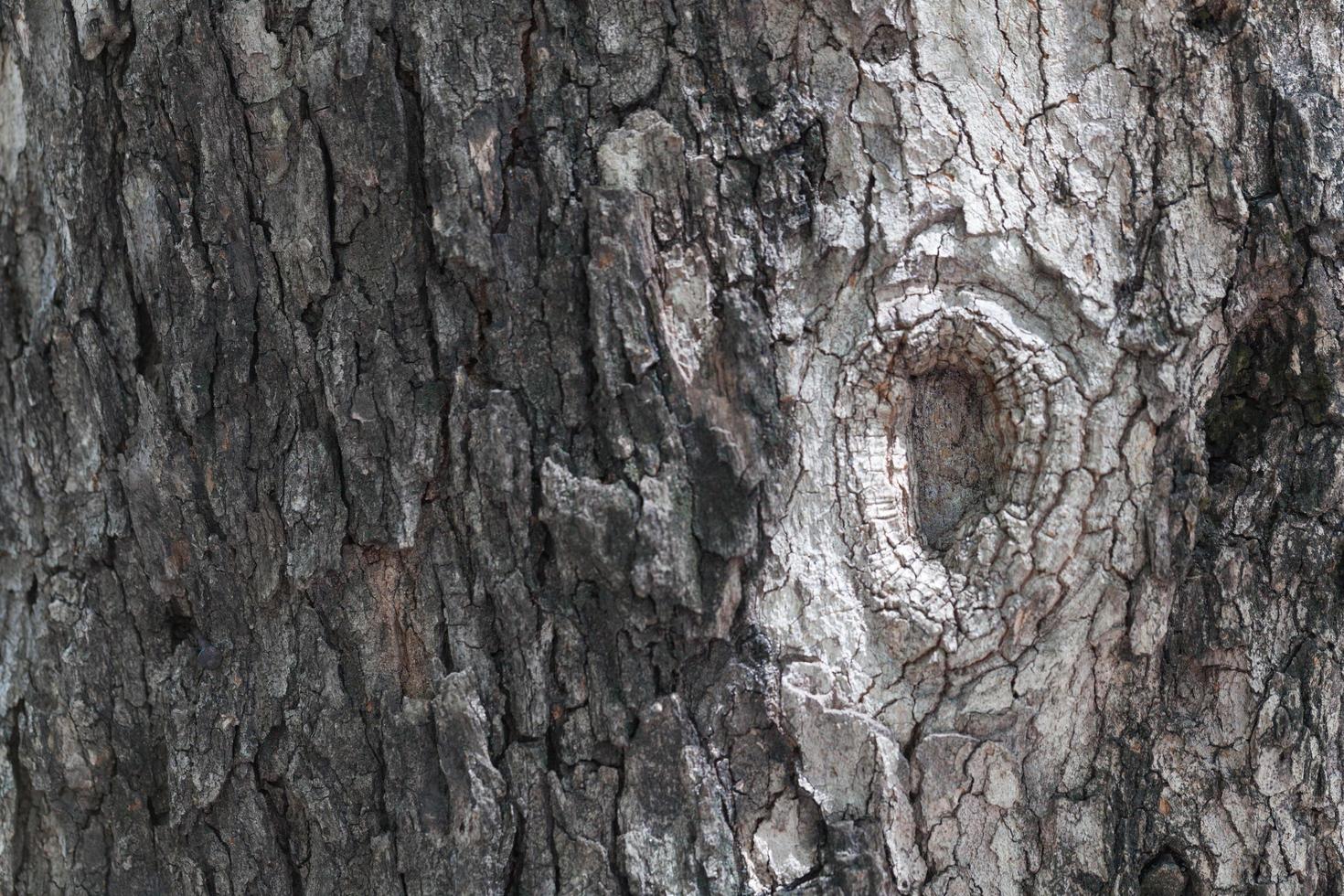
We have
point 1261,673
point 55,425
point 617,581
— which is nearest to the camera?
point 617,581

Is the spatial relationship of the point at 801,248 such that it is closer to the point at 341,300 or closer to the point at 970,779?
the point at 341,300

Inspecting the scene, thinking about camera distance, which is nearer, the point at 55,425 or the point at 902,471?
the point at 902,471

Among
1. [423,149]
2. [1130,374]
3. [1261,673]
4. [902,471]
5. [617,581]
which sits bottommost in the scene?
[1261,673]

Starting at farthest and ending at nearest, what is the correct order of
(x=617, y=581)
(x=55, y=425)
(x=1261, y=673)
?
(x=55, y=425), (x=1261, y=673), (x=617, y=581)

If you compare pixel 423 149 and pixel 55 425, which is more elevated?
pixel 423 149

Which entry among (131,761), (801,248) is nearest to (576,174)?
(801,248)

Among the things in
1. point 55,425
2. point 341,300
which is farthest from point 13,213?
point 341,300

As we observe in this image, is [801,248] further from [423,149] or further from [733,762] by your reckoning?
[733,762]
